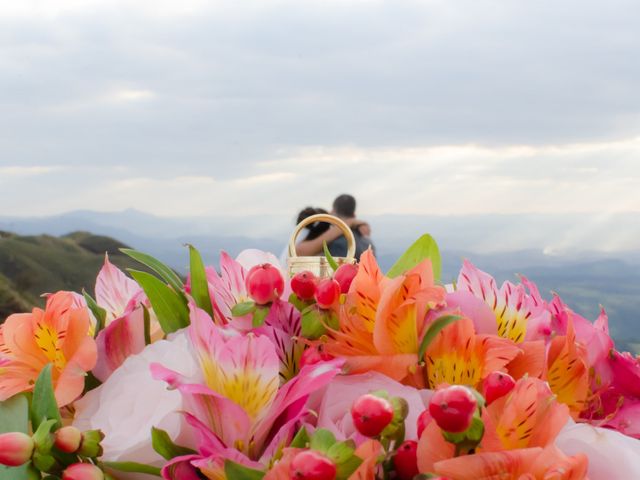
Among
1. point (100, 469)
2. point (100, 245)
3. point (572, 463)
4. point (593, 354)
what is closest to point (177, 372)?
point (100, 469)

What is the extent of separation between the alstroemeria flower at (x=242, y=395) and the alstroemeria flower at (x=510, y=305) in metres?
0.17

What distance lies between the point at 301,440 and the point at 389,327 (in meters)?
0.10

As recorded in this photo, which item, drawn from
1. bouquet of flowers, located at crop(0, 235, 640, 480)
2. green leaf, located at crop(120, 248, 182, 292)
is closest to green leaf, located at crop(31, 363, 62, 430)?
bouquet of flowers, located at crop(0, 235, 640, 480)

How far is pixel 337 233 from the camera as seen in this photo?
433 centimetres

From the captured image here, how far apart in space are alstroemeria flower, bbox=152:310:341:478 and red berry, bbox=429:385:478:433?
0.09 meters

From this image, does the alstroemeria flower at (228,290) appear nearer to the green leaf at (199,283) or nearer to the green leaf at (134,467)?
the green leaf at (199,283)

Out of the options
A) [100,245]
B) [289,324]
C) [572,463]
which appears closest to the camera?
[572,463]

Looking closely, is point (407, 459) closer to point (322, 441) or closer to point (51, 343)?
point (322, 441)

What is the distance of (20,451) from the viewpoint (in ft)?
1.51

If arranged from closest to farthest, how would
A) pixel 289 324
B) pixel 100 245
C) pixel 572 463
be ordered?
pixel 572 463 < pixel 289 324 < pixel 100 245

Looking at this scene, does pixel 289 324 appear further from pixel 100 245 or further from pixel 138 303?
pixel 100 245

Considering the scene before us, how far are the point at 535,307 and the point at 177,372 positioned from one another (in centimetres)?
28

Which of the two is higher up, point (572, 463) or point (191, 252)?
point (191, 252)

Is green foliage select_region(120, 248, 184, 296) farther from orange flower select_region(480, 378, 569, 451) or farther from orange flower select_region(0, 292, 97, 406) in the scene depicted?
orange flower select_region(480, 378, 569, 451)
